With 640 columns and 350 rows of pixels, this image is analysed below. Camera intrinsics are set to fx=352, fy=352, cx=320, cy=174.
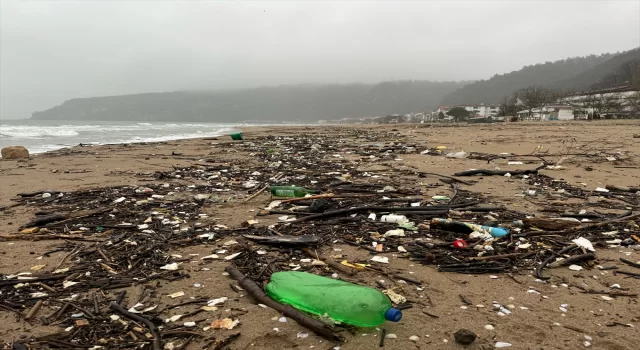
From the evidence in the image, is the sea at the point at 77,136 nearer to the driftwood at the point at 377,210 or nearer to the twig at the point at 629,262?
the driftwood at the point at 377,210

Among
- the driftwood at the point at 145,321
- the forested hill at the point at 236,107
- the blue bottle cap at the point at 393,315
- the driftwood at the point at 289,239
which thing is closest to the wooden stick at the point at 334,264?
the driftwood at the point at 289,239

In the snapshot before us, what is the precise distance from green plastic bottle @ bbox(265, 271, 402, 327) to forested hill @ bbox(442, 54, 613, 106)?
119 m

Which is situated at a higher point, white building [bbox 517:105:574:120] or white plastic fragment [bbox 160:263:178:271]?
white building [bbox 517:105:574:120]

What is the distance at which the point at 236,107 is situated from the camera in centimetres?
18100

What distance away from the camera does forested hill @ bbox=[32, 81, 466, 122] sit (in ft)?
499

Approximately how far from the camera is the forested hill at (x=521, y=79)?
10959 centimetres

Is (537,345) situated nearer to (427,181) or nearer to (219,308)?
(219,308)

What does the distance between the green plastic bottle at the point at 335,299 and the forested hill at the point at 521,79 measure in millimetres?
119107

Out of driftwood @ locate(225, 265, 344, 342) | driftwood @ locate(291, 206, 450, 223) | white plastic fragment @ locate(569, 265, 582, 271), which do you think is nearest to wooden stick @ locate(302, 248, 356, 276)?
driftwood @ locate(225, 265, 344, 342)

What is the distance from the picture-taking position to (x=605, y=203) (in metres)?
4.79

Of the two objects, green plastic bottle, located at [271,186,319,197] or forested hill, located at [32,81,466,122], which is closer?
green plastic bottle, located at [271,186,319,197]

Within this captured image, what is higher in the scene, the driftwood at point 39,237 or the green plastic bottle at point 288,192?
the green plastic bottle at point 288,192

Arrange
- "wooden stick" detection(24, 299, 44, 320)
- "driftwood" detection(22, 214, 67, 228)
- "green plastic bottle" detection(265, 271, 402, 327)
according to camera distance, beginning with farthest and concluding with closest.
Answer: "driftwood" detection(22, 214, 67, 228)
"wooden stick" detection(24, 299, 44, 320)
"green plastic bottle" detection(265, 271, 402, 327)

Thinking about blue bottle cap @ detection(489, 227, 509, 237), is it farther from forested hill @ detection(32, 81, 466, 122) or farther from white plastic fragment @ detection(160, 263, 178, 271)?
forested hill @ detection(32, 81, 466, 122)
